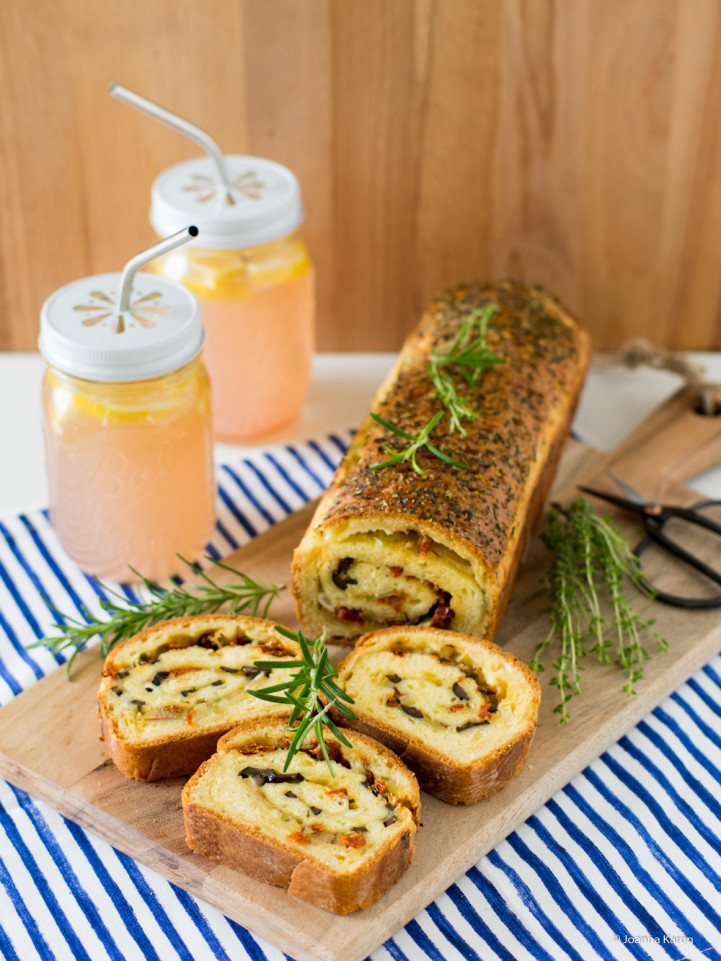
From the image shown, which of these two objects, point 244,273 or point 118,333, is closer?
point 118,333

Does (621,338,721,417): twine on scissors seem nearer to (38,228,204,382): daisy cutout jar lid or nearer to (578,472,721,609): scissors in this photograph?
(578,472,721,609): scissors

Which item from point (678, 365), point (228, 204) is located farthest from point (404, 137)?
point (678, 365)

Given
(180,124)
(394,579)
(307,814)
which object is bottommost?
(307,814)

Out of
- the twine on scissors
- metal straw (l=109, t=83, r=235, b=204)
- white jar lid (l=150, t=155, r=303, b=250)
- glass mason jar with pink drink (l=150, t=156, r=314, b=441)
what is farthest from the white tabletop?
metal straw (l=109, t=83, r=235, b=204)

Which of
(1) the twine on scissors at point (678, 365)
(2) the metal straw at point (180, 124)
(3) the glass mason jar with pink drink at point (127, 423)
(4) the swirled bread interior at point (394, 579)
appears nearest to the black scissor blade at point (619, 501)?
(1) the twine on scissors at point (678, 365)

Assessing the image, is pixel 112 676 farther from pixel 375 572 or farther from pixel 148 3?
pixel 148 3

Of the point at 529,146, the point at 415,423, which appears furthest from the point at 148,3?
the point at 415,423

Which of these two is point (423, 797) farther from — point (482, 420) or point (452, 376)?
point (452, 376)

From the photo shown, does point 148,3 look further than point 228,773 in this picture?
Yes
